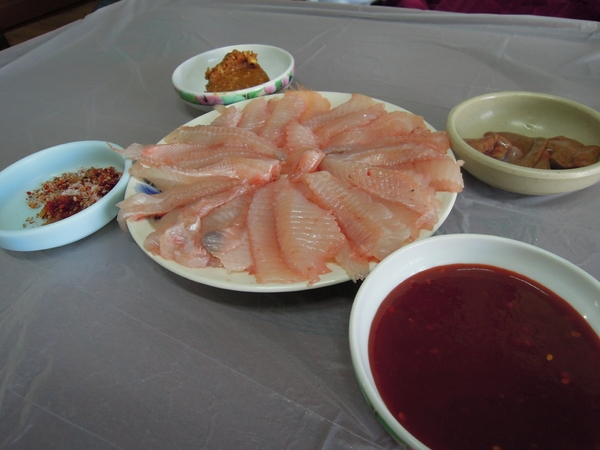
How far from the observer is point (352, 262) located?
1098mm

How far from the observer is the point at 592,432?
71 cm

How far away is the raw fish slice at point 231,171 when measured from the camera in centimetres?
141

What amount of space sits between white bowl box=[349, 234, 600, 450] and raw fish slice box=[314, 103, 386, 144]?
770mm

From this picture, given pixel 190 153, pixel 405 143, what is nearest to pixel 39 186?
pixel 190 153

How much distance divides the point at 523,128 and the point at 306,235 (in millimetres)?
1158

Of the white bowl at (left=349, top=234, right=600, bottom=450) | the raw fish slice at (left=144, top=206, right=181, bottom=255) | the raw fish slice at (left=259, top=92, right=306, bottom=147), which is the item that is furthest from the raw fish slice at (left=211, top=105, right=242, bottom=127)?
the white bowl at (left=349, top=234, right=600, bottom=450)

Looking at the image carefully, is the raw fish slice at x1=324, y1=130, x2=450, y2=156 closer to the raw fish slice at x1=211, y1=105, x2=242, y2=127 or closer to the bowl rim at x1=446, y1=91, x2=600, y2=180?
the bowl rim at x1=446, y1=91, x2=600, y2=180

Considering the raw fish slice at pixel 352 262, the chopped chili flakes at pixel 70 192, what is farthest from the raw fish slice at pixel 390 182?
the chopped chili flakes at pixel 70 192

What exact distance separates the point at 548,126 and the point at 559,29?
137cm

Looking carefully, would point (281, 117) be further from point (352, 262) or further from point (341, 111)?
point (352, 262)

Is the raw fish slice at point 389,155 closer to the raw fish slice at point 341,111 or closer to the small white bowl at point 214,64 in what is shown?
the raw fish slice at point 341,111

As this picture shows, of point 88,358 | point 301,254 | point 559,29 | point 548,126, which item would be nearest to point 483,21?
point 559,29

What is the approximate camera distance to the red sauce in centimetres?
72

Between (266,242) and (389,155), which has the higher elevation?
(389,155)
